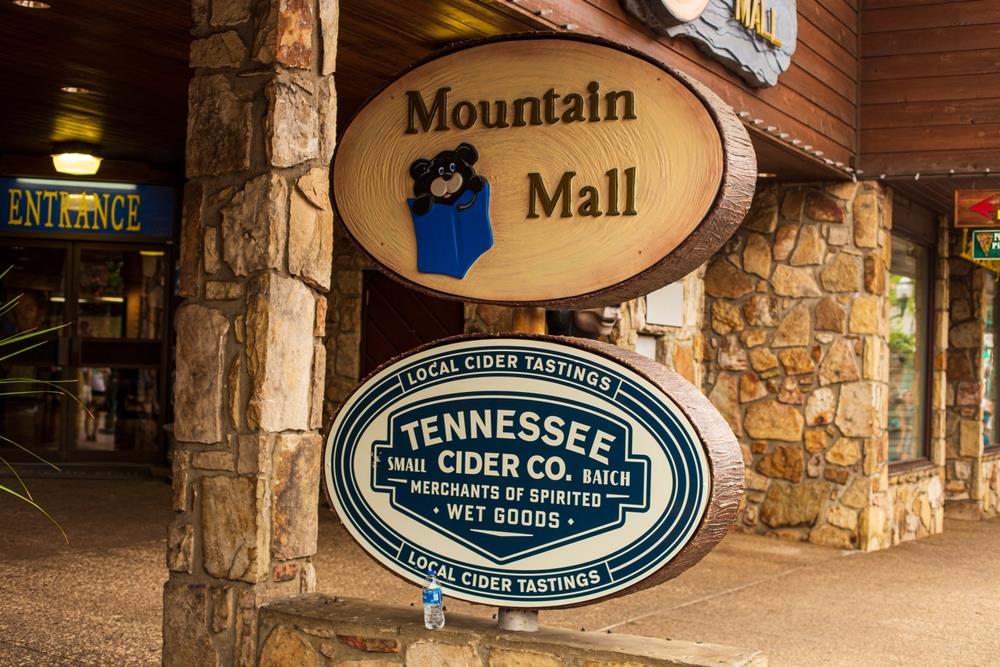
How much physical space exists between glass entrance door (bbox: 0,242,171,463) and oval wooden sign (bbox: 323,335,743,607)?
7.59 meters

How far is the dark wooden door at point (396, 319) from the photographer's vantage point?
8828 millimetres

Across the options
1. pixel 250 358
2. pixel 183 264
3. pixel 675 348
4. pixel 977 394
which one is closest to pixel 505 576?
pixel 250 358

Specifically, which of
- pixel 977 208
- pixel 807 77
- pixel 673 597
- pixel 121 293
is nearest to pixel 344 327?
pixel 121 293

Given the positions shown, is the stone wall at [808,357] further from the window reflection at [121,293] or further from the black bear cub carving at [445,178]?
the black bear cub carving at [445,178]

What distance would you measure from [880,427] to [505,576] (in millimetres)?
6754

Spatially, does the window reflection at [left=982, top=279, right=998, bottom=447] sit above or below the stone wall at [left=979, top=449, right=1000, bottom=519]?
above

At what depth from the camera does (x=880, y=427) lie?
367 inches

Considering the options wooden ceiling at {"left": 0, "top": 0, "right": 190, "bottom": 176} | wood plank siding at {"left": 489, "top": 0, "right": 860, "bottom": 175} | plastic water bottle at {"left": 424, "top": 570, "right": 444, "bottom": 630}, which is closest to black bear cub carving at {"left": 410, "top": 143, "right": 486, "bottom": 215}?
plastic water bottle at {"left": 424, "top": 570, "right": 444, "bottom": 630}

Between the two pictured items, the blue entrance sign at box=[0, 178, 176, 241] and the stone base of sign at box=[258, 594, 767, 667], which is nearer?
the stone base of sign at box=[258, 594, 767, 667]

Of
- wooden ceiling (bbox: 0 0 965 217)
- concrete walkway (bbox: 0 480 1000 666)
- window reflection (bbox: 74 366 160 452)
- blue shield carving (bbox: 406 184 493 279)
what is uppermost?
wooden ceiling (bbox: 0 0 965 217)

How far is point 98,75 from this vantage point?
7074mm

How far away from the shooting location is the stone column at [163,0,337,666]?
389cm

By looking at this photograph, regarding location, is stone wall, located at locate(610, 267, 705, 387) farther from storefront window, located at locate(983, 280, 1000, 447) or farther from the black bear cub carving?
storefront window, located at locate(983, 280, 1000, 447)

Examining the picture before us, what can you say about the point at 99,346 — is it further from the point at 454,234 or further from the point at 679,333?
the point at 454,234
